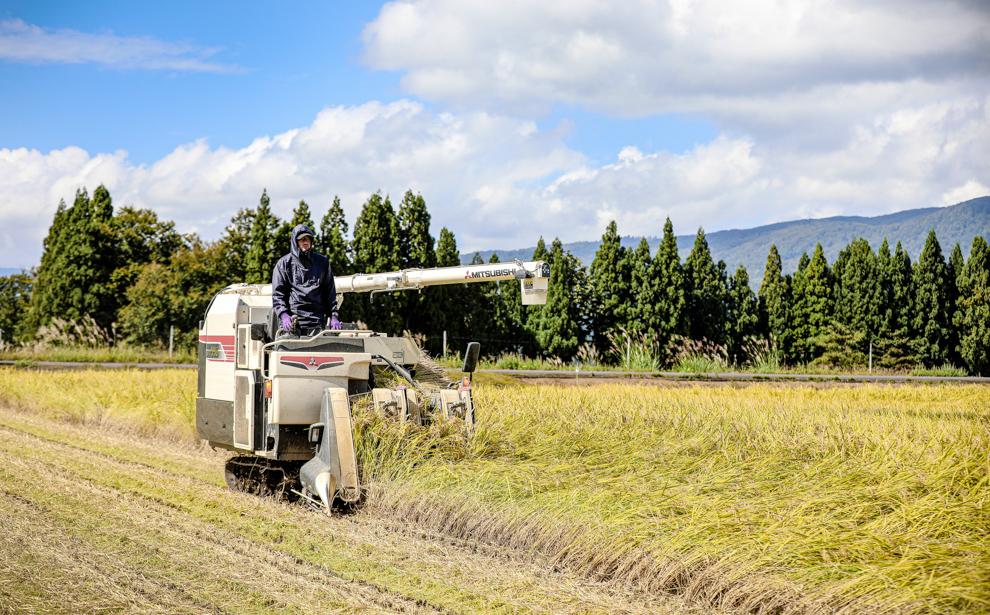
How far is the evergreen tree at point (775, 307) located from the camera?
39.8 metres

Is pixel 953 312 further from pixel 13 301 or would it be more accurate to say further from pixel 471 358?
pixel 13 301

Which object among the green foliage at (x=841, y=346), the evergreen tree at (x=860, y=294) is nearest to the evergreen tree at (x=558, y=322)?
the green foliage at (x=841, y=346)

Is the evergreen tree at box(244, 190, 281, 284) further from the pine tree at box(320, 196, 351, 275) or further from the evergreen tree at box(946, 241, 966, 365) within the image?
the evergreen tree at box(946, 241, 966, 365)

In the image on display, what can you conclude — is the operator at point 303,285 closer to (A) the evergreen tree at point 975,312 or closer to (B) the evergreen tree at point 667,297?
(B) the evergreen tree at point 667,297

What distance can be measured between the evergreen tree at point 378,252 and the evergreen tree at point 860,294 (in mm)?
19116

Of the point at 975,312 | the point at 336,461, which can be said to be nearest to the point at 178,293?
the point at 336,461

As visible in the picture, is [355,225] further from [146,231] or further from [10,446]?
[10,446]

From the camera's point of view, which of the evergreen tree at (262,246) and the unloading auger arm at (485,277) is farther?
the evergreen tree at (262,246)

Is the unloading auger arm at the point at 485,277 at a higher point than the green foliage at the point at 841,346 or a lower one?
higher

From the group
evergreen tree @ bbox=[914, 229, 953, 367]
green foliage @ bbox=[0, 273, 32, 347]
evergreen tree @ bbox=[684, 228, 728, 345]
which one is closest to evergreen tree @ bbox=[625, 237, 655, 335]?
evergreen tree @ bbox=[684, 228, 728, 345]

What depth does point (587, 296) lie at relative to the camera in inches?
1531

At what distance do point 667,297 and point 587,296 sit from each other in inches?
135

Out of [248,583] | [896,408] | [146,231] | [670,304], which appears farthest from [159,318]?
[248,583]

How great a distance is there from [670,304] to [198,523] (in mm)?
31708
